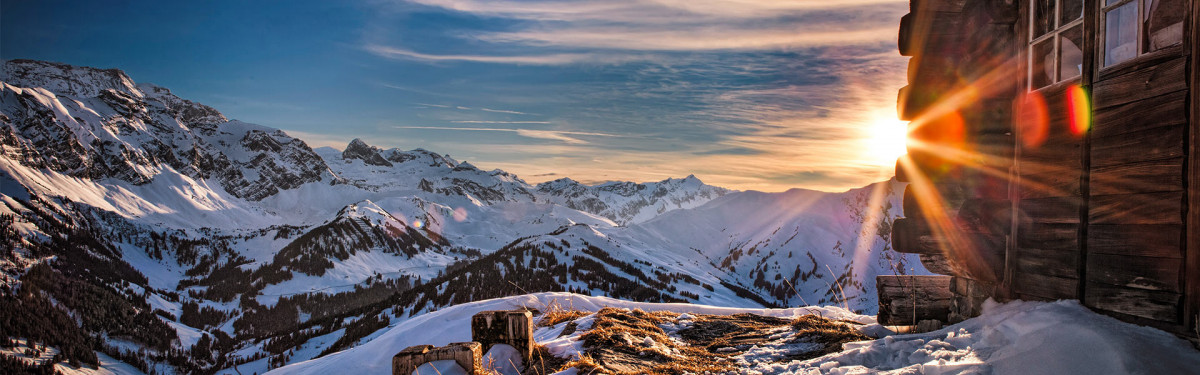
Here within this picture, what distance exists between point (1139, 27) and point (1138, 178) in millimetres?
1332

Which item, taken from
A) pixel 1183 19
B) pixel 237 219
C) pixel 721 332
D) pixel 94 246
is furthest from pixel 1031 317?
pixel 237 219

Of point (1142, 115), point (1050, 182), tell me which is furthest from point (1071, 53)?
point (1050, 182)

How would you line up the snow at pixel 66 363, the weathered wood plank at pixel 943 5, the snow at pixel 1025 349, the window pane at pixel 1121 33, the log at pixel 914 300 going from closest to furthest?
1. the snow at pixel 1025 349
2. the window pane at pixel 1121 33
3. the weathered wood plank at pixel 943 5
4. the log at pixel 914 300
5. the snow at pixel 66 363

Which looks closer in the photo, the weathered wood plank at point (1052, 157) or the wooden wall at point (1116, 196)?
the wooden wall at point (1116, 196)

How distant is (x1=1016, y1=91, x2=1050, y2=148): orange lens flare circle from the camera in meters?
5.40

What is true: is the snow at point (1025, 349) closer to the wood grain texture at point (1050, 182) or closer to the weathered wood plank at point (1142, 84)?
the wood grain texture at point (1050, 182)

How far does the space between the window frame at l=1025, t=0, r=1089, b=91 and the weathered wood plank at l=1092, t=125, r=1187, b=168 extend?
0.78 meters

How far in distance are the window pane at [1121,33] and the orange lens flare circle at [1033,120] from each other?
859mm

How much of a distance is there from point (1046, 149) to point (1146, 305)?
1.88 metres

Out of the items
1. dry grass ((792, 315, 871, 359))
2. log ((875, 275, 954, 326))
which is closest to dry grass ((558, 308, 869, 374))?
dry grass ((792, 315, 871, 359))

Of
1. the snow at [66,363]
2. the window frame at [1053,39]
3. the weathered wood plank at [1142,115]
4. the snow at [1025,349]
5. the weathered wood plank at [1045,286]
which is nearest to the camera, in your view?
the snow at [1025,349]

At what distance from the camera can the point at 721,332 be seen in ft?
29.1

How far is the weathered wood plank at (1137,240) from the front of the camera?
13.0ft

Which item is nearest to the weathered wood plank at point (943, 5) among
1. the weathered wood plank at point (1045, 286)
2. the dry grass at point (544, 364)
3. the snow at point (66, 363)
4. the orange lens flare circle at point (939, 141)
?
the orange lens flare circle at point (939, 141)
